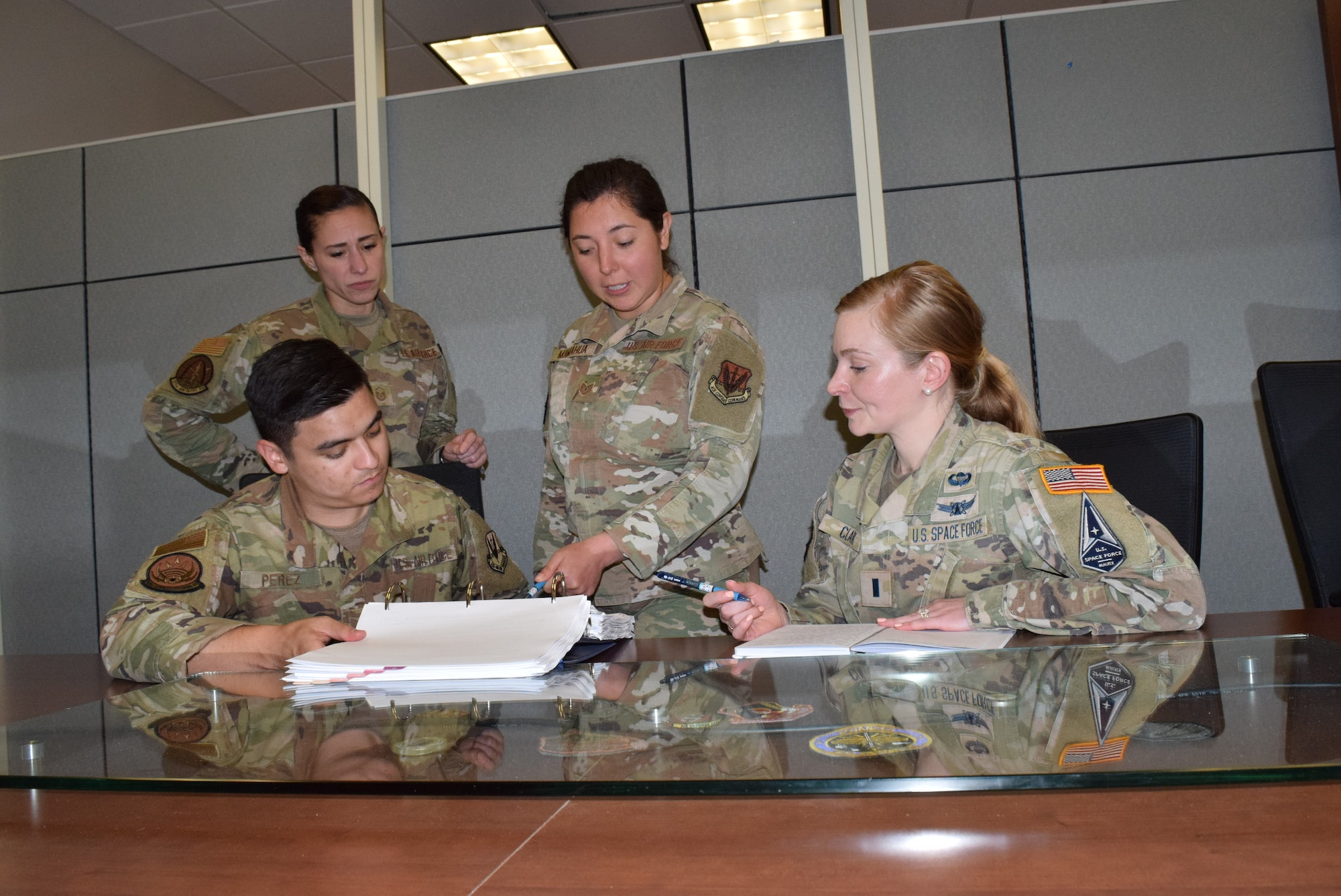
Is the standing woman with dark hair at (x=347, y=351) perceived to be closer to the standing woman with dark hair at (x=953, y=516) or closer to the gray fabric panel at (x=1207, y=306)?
the standing woman with dark hair at (x=953, y=516)

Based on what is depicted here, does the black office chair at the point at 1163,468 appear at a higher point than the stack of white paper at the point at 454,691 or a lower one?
higher


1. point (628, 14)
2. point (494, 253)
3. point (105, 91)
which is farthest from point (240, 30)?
point (494, 253)

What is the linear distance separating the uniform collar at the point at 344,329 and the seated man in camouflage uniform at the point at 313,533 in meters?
0.72

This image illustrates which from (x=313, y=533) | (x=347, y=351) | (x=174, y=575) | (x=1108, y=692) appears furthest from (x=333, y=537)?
(x=1108, y=692)

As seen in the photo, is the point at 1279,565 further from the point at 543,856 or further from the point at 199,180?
the point at 199,180

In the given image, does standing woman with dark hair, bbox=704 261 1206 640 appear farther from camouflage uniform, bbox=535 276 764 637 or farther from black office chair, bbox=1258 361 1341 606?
→ black office chair, bbox=1258 361 1341 606

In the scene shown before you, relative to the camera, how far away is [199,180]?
3035mm

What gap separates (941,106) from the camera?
2.66m

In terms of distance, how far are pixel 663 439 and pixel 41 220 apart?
8.17ft

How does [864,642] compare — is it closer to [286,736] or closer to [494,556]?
[286,736]

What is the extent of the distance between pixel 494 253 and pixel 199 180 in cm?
99

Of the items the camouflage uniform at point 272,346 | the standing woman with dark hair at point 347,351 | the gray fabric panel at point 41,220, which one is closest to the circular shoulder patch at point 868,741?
the standing woman with dark hair at point 347,351

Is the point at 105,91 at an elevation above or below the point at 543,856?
above

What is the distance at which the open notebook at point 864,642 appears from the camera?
1055 mm
